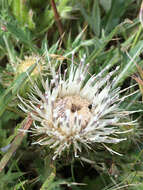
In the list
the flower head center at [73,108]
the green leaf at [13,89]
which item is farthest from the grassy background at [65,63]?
the flower head center at [73,108]

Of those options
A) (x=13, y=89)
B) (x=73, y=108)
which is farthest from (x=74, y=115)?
(x=13, y=89)

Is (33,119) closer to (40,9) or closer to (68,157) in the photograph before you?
(68,157)

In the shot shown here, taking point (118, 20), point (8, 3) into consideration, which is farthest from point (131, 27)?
point (8, 3)

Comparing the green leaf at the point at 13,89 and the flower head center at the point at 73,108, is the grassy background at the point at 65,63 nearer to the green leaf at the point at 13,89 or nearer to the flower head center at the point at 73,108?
the green leaf at the point at 13,89

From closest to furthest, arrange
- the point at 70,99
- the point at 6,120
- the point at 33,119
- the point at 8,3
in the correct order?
the point at 33,119 < the point at 70,99 < the point at 6,120 < the point at 8,3

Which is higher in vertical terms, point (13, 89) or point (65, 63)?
point (65, 63)

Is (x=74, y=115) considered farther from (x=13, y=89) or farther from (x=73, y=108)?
(x=13, y=89)
